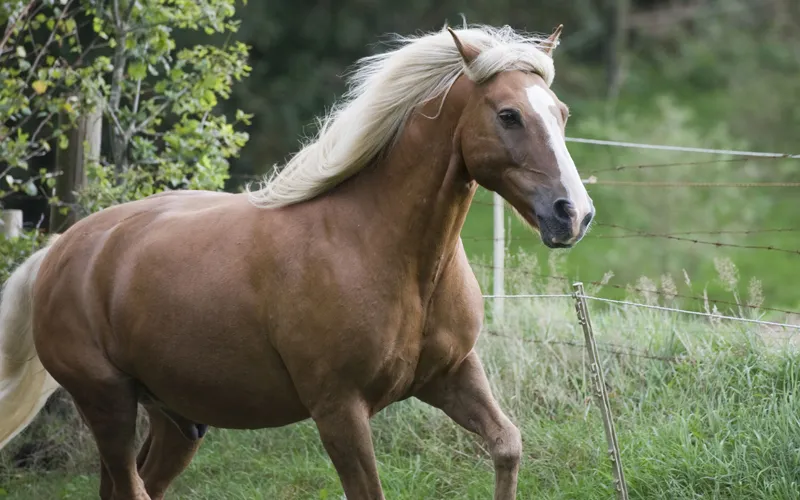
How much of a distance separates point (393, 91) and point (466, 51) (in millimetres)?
360

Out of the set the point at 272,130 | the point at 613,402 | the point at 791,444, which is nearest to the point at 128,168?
the point at 613,402

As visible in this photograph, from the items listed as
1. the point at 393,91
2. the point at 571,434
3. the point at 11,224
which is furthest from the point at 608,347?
the point at 11,224

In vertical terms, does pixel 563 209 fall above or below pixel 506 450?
above

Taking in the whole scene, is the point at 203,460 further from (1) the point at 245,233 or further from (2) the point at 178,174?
(1) the point at 245,233

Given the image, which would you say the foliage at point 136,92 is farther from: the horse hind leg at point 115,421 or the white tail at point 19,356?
the horse hind leg at point 115,421

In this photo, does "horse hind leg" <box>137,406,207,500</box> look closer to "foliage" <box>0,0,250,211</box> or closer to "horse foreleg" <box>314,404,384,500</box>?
"horse foreleg" <box>314,404,384,500</box>

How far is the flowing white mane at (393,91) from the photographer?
12.7 ft

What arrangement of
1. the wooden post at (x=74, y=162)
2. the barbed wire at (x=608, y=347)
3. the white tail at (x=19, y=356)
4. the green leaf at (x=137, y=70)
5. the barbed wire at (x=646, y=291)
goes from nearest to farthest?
the white tail at (x=19, y=356)
the barbed wire at (x=646, y=291)
the barbed wire at (x=608, y=347)
the green leaf at (x=137, y=70)
the wooden post at (x=74, y=162)

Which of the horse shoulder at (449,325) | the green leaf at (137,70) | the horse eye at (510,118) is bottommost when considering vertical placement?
the horse shoulder at (449,325)

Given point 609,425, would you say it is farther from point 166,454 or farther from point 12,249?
point 12,249

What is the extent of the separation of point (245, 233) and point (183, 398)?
790mm

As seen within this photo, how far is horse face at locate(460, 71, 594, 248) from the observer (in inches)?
141

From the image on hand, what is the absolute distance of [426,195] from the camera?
4008 mm

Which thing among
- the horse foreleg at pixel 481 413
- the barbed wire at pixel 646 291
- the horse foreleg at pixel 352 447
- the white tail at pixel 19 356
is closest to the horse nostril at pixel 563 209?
the horse foreleg at pixel 481 413
